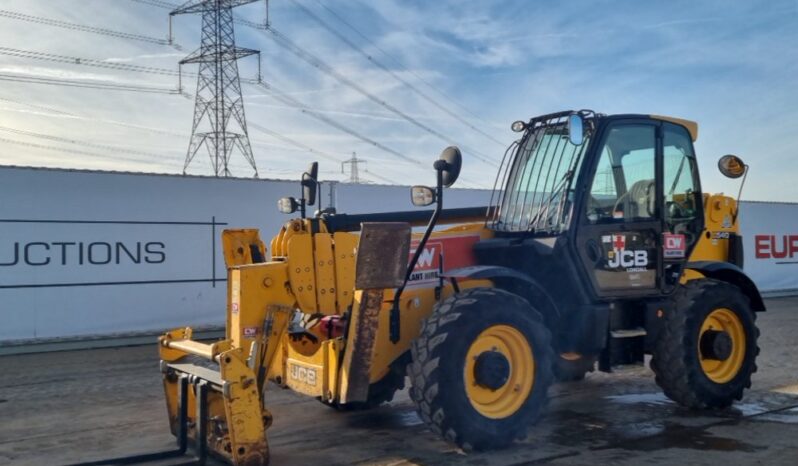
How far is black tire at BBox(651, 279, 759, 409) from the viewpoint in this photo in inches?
251

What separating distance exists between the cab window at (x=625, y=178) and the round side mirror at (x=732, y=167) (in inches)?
41.5

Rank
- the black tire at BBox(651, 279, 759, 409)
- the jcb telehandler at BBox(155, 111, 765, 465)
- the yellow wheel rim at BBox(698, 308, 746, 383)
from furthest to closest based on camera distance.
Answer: the yellow wheel rim at BBox(698, 308, 746, 383) < the black tire at BBox(651, 279, 759, 409) < the jcb telehandler at BBox(155, 111, 765, 465)

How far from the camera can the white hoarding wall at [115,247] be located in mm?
11211

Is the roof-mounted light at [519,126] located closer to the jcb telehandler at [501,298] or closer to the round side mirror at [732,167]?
the jcb telehandler at [501,298]

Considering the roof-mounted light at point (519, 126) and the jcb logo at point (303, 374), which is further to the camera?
the roof-mounted light at point (519, 126)

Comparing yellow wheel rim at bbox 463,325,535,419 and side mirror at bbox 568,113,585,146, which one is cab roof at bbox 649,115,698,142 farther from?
yellow wheel rim at bbox 463,325,535,419

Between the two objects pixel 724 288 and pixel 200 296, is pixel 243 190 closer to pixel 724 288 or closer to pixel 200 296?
pixel 200 296

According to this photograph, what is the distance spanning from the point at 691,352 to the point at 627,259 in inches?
36.8

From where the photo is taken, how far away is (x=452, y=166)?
538 centimetres

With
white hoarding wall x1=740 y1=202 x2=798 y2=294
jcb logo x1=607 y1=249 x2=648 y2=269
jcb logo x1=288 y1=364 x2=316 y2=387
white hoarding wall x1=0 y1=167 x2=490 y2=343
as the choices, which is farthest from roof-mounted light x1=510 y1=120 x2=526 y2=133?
white hoarding wall x1=740 y1=202 x2=798 y2=294

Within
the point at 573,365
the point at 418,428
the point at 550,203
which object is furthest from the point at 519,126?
the point at 418,428

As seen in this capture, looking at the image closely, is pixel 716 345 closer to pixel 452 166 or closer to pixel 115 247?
pixel 452 166

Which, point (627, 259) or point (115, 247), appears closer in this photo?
point (627, 259)

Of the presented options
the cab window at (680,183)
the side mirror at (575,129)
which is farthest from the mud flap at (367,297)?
the cab window at (680,183)
